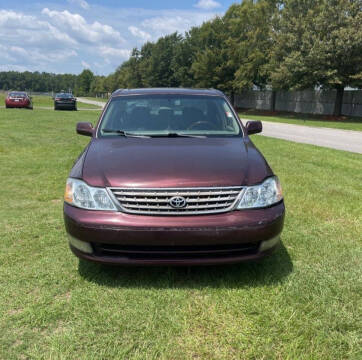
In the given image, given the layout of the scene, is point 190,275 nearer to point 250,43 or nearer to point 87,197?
point 87,197

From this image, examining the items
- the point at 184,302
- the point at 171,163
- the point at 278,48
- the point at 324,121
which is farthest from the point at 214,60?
the point at 184,302

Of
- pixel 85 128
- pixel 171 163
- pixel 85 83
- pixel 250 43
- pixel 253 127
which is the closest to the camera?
pixel 171 163

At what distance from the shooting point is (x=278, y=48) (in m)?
28.9

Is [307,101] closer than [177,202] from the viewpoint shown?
No

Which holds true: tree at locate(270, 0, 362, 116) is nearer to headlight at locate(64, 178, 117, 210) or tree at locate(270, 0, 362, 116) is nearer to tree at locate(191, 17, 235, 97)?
tree at locate(191, 17, 235, 97)

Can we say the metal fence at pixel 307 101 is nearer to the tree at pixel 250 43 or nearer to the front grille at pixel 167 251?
the tree at pixel 250 43

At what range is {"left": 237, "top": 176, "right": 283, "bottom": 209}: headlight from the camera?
2.75 meters

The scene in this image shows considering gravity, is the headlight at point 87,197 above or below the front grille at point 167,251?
above

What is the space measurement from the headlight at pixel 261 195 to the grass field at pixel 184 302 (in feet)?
2.16

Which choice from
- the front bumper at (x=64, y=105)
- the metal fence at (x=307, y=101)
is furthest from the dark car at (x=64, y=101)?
the metal fence at (x=307, y=101)

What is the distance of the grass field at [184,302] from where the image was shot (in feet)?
7.27

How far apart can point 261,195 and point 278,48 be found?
29.0 meters

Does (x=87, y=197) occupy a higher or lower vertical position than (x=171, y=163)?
lower

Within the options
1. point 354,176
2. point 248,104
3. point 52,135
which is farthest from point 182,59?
point 354,176
